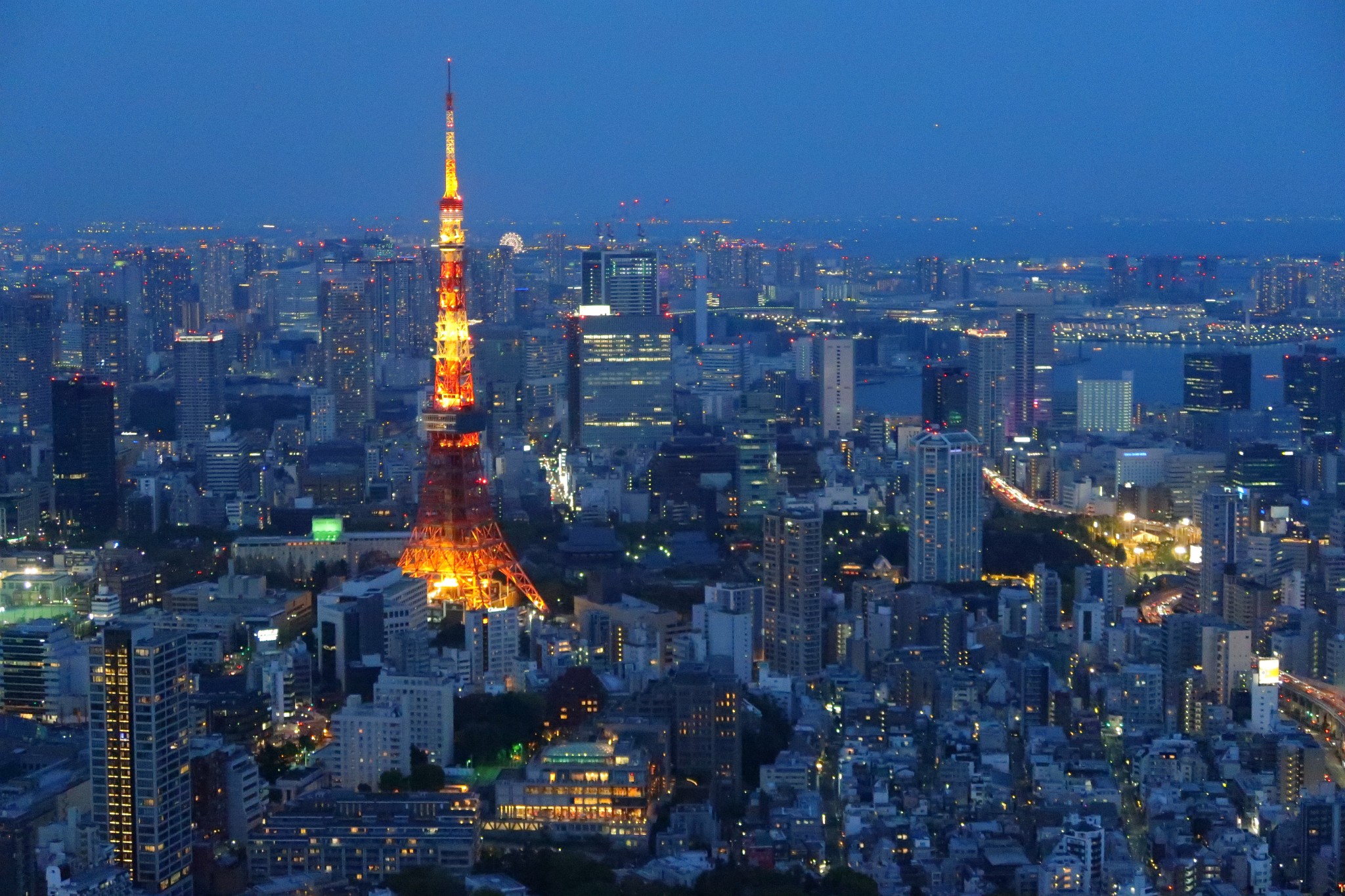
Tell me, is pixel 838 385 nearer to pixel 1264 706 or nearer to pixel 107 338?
pixel 107 338

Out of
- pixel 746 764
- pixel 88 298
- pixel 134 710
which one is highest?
pixel 88 298

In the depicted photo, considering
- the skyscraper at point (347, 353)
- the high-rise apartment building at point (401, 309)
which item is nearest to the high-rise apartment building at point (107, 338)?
the skyscraper at point (347, 353)

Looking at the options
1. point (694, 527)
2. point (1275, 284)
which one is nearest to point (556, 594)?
point (694, 527)

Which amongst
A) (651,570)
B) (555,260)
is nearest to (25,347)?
(555,260)

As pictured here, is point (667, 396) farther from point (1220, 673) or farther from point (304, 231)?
point (1220, 673)

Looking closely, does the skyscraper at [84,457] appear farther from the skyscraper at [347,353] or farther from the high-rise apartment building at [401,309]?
the high-rise apartment building at [401,309]

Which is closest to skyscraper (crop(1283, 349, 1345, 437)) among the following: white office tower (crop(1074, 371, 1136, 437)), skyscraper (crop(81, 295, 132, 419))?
white office tower (crop(1074, 371, 1136, 437))

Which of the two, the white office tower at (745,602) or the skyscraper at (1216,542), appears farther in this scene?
the skyscraper at (1216,542)

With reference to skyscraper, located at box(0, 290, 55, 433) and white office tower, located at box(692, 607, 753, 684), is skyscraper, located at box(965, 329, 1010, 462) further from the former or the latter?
skyscraper, located at box(0, 290, 55, 433)
